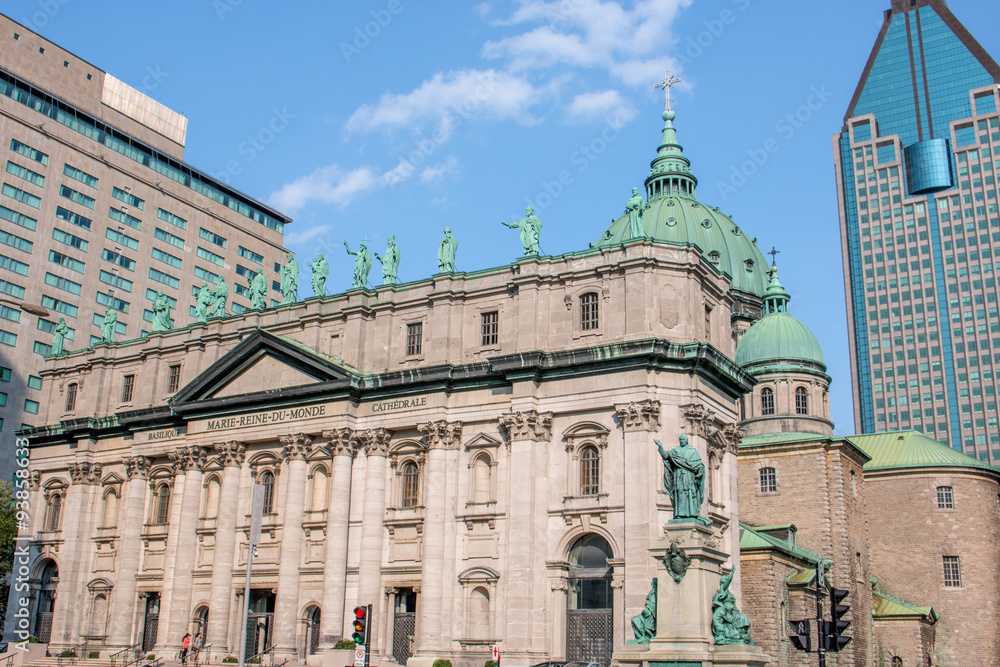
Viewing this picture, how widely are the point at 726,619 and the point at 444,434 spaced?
822 inches

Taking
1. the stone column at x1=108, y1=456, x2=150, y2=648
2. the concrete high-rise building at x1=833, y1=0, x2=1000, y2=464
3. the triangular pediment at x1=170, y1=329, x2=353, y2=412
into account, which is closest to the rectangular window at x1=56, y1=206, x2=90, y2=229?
the stone column at x1=108, y1=456, x2=150, y2=648

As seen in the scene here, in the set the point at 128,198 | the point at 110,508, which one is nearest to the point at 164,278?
the point at 128,198

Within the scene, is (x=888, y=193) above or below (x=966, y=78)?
below

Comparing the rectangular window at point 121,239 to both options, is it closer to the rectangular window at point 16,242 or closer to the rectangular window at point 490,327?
the rectangular window at point 16,242

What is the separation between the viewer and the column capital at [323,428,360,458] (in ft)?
172

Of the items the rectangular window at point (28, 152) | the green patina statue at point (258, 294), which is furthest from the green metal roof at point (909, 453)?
the rectangular window at point (28, 152)

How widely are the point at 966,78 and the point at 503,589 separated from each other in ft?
417

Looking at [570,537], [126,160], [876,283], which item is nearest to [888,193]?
[876,283]

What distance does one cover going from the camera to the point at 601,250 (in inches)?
1938

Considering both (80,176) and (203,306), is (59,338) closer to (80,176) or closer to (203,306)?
(203,306)

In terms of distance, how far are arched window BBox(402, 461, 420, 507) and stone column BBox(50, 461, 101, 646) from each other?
24.8 metres

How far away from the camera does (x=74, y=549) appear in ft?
208

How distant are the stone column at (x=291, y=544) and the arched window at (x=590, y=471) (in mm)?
15745

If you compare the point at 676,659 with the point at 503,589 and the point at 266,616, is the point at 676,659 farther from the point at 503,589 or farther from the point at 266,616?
the point at 266,616
